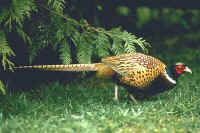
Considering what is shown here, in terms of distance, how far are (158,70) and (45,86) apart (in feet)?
6.37

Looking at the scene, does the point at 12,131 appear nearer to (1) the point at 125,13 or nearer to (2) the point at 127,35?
(2) the point at 127,35

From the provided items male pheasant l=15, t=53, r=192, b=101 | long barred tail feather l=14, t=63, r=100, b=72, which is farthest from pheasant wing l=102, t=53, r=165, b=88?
long barred tail feather l=14, t=63, r=100, b=72

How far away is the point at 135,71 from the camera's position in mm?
5047

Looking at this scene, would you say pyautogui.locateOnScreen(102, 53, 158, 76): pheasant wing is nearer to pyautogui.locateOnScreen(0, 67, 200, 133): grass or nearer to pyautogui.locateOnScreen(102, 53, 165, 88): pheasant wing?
pyautogui.locateOnScreen(102, 53, 165, 88): pheasant wing

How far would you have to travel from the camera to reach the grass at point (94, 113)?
398 centimetres

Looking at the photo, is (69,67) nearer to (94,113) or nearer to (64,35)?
(64,35)

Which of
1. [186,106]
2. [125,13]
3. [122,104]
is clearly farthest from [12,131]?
[125,13]

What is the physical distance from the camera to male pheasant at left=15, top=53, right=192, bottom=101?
5.07 metres

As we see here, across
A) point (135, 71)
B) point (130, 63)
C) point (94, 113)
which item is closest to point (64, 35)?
point (130, 63)

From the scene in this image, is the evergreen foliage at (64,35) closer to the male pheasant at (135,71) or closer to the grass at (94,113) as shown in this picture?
the male pheasant at (135,71)

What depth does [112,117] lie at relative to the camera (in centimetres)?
434

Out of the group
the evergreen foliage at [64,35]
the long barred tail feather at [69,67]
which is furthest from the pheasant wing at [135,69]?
the long barred tail feather at [69,67]

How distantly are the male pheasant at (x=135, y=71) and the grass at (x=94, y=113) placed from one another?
23cm

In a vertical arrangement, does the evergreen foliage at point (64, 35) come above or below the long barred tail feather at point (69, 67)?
above
